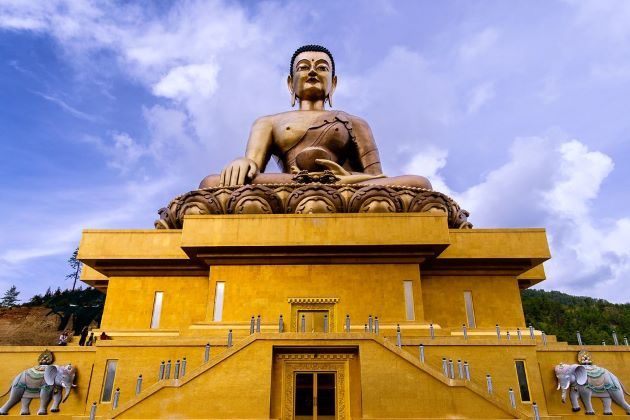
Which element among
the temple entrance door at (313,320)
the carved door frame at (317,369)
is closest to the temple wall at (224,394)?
the carved door frame at (317,369)

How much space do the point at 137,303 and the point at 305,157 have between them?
5368 mm

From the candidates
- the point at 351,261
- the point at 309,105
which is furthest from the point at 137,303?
the point at 309,105

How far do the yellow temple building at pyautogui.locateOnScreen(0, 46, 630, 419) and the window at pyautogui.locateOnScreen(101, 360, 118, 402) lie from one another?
0.8 inches

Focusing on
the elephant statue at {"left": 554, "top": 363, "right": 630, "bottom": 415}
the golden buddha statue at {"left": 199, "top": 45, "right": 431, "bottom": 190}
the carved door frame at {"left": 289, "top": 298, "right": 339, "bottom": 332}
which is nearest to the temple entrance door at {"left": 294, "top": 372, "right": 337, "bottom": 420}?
the carved door frame at {"left": 289, "top": 298, "right": 339, "bottom": 332}

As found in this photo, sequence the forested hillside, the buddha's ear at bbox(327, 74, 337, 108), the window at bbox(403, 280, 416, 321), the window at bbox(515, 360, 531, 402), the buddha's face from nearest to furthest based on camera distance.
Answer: the window at bbox(515, 360, 531, 402) → the window at bbox(403, 280, 416, 321) → the buddha's face → the buddha's ear at bbox(327, 74, 337, 108) → the forested hillside

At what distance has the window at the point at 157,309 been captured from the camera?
10.8m

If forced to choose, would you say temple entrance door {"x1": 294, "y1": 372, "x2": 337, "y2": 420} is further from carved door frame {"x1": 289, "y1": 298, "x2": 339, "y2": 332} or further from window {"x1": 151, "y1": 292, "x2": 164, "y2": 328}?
window {"x1": 151, "y1": 292, "x2": 164, "y2": 328}

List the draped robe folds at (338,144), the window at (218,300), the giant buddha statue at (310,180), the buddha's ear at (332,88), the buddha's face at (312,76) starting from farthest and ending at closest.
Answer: the buddha's ear at (332,88) < the buddha's face at (312,76) < the draped robe folds at (338,144) < the giant buddha statue at (310,180) < the window at (218,300)

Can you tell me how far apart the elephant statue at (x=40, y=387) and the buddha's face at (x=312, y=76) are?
1053 centimetres

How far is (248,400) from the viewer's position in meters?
6.71

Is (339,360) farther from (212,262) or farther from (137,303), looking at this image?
(137,303)

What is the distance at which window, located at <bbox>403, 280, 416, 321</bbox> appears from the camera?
9.56 metres

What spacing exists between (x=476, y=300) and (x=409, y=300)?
2078 mm

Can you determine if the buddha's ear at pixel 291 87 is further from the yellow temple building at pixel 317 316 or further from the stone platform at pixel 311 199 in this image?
the stone platform at pixel 311 199
